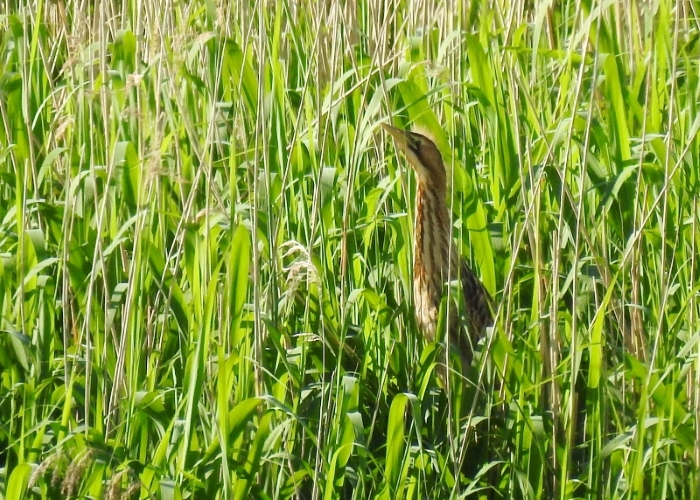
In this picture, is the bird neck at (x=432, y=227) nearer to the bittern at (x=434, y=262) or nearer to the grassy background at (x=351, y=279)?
the bittern at (x=434, y=262)

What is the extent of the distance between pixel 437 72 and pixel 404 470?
801mm

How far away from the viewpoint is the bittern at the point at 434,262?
2.80m

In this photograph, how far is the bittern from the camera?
280 centimetres

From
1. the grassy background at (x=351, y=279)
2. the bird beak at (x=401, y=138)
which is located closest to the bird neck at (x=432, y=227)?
the grassy background at (x=351, y=279)

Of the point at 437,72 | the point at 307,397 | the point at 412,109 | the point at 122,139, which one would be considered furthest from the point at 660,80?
the point at 122,139

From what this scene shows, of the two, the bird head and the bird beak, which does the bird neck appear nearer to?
the bird head

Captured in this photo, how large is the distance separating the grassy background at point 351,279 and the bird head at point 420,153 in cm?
6

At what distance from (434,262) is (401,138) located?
1.44 feet

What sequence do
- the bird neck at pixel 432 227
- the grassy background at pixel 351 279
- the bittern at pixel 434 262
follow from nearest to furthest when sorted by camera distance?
the grassy background at pixel 351 279 → the bittern at pixel 434 262 → the bird neck at pixel 432 227

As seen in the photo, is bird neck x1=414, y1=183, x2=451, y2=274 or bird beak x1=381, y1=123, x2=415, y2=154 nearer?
bird beak x1=381, y1=123, x2=415, y2=154

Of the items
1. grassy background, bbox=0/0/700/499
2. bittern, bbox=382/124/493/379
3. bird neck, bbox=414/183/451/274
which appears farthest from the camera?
bird neck, bbox=414/183/451/274

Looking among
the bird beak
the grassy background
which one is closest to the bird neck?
the grassy background

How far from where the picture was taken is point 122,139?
2887mm

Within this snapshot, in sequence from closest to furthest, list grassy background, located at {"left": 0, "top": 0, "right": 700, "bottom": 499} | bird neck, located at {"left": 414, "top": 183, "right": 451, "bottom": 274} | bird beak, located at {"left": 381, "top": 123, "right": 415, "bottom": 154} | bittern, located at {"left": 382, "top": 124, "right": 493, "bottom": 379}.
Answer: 1. grassy background, located at {"left": 0, "top": 0, "right": 700, "bottom": 499}
2. bird beak, located at {"left": 381, "top": 123, "right": 415, "bottom": 154}
3. bittern, located at {"left": 382, "top": 124, "right": 493, "bottom": 379}
4. bird neck, located at {"left": 414, "top": 183, "right": 451, "bottom": 274}
